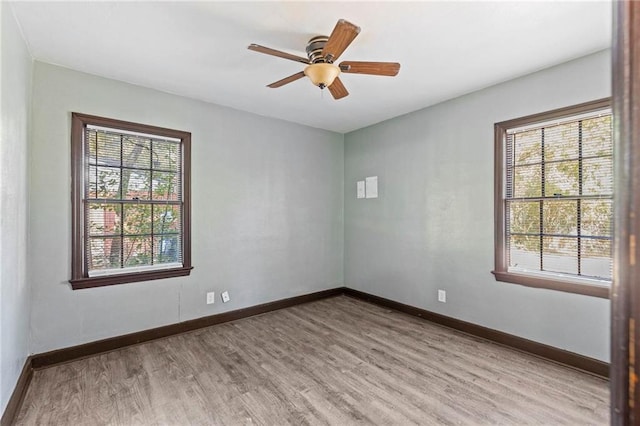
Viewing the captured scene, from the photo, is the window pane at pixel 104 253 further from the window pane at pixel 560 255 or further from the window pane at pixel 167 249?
the window pane at pixel 560 255

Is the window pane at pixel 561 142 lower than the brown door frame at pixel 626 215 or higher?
higher

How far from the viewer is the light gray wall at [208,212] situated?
261 centimetres

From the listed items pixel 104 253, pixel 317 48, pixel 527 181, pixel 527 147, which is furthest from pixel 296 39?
pixel 104 253

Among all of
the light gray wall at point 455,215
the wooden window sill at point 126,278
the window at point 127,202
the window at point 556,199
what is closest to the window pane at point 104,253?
the window at point 127,202

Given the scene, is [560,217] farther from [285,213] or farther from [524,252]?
[285,213]

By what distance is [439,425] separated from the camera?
1.91 metres

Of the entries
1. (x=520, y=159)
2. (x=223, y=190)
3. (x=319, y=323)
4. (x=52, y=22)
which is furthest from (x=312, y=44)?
(x=319, y=323)

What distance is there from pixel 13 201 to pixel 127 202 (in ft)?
3.26

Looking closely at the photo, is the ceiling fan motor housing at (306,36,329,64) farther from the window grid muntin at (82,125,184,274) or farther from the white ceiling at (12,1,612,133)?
the window grid muntin at (82,125,184,274)

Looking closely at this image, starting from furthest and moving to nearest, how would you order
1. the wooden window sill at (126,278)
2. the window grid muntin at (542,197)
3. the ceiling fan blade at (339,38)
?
the wooden window sill at (126,278)
the window grid muntin at (542,197)
the ceiling fan blade at (339,38)

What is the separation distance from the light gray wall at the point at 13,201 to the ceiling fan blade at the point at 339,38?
189cm

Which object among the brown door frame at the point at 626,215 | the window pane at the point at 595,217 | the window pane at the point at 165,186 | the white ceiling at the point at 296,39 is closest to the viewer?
Result: the brown door frame at the point at 626,215

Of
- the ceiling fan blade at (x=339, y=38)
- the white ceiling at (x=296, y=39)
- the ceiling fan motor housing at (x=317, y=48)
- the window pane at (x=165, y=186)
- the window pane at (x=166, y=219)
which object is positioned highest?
the white ceiling at (x=296, y=39)

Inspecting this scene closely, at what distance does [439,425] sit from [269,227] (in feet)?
9.15
